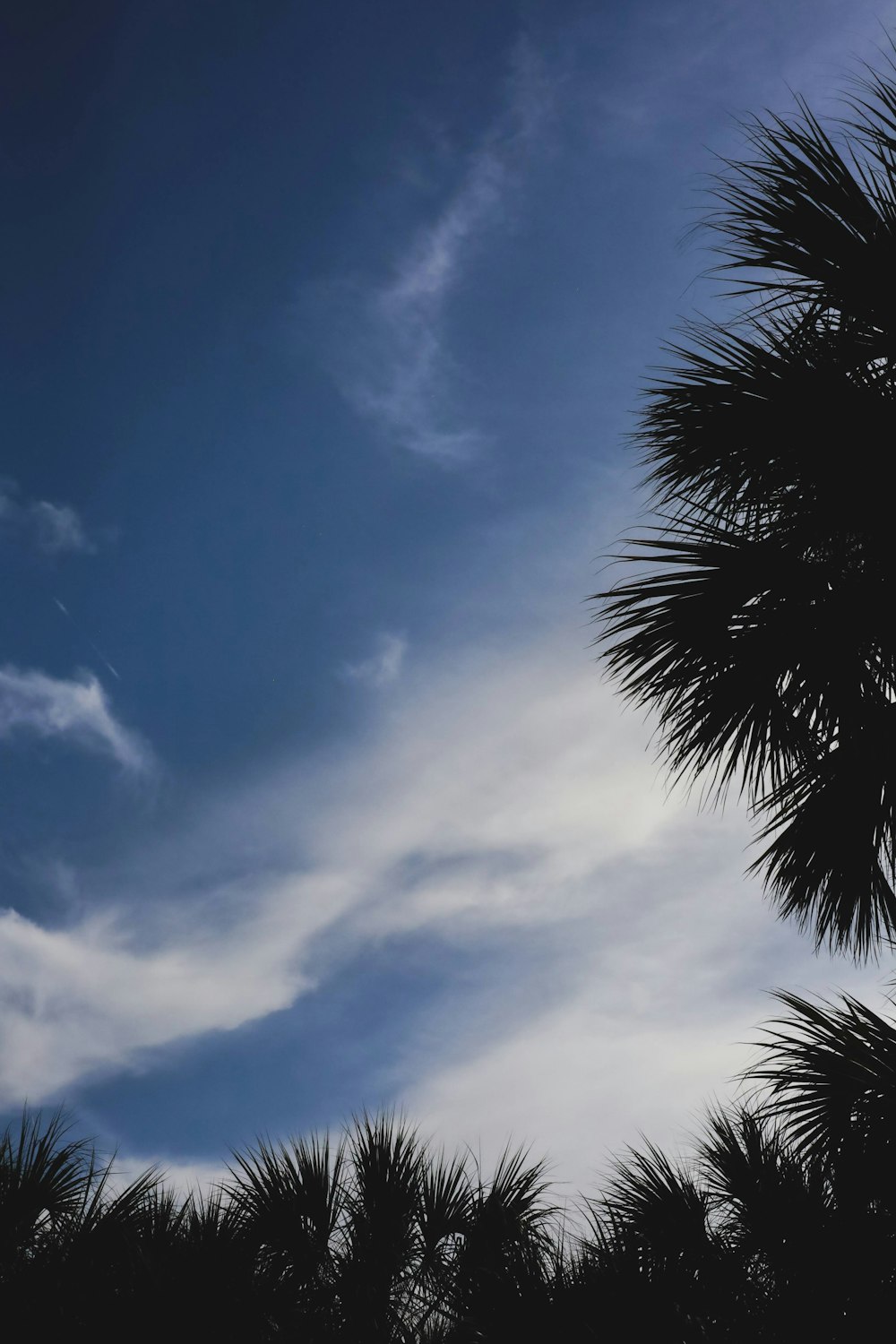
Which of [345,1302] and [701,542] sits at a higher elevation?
[701,542]

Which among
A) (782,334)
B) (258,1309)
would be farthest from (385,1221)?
(782,334)

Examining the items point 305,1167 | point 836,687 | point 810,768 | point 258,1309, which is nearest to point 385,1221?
point 305,1167

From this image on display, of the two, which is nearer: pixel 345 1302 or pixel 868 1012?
pixel 868 1012

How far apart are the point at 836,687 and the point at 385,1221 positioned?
5.33 metres

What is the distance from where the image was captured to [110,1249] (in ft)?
23.4

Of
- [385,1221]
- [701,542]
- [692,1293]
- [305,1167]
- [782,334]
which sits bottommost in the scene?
[692,1293]

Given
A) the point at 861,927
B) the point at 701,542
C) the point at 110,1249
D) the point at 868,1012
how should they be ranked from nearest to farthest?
1. the point at 868,1012
2. the point at 701,542
3. the point at 861,927
4. the point at 110,1249

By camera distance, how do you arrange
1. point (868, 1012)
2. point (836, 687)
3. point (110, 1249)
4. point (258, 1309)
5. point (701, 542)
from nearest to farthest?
point (868, 1012), point (836, 687), point (701, 542), point (258, 1309), point (110, 1249)

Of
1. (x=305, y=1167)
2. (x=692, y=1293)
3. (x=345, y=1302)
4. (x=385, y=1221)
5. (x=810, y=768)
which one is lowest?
(x=692, y=1293)

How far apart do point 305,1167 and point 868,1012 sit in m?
4.83

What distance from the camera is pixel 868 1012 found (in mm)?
4680

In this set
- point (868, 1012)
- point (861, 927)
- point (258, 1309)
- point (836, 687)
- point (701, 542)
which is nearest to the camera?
point (868, 1012)

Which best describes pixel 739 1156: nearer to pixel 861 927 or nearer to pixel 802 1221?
pixel 802 1221

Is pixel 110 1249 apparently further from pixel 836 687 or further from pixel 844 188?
pixel 844 188
